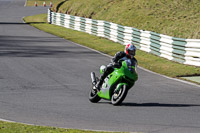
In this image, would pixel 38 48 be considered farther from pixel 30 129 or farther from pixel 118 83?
pixel 30 129

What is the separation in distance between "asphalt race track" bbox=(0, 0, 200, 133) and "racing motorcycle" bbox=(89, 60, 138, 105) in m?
0.25

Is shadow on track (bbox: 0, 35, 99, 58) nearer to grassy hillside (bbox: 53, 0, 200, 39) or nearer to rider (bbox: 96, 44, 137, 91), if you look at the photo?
grassy hillside (bbox: 53, 0, 200, 39)

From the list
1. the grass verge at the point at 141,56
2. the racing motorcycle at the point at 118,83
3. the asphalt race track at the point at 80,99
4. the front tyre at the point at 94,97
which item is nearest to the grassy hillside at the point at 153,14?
the grass verge at the point at 141,56

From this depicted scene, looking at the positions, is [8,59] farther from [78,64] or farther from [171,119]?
[171,119]

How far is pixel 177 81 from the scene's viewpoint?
16.8 m

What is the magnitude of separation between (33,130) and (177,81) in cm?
889

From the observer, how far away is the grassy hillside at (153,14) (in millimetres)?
33166

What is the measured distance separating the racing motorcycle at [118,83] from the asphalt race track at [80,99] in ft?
0.82

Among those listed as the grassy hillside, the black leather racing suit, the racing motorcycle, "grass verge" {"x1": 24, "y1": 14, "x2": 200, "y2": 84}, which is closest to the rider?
the black leather racing suit

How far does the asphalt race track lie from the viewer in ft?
32.5

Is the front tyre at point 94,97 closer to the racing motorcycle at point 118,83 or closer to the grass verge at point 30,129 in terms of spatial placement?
the racing motorcycle at point 118,83

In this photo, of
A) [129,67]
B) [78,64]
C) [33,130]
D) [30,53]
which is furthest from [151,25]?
[33,130]

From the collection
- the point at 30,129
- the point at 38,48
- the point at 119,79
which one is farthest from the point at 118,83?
the point at 38,48

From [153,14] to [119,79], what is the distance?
27.7 m
